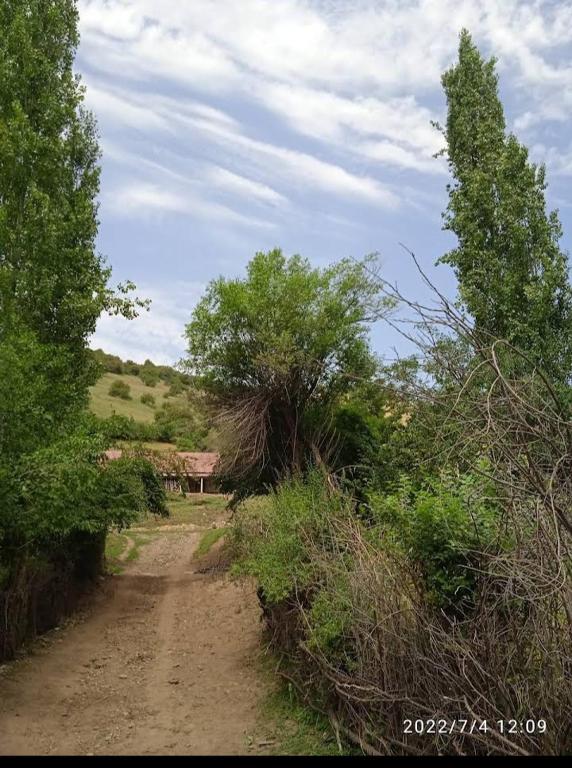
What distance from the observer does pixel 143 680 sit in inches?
445

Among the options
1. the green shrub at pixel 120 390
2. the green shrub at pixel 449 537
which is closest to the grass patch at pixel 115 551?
the green shrub at pixel 449 537

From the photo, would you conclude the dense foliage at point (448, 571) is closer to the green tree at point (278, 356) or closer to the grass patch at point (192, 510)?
the green tree at point (278, 356)

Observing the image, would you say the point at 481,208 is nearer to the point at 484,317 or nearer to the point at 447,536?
the point at 484,317

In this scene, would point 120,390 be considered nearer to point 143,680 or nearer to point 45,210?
point 45,210

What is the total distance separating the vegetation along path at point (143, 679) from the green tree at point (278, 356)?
4.19 metres

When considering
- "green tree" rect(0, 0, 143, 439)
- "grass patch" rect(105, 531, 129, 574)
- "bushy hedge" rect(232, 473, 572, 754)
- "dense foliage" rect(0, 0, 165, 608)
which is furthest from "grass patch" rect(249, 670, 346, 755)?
"grass patch" rect(105, 531, 129, 574)

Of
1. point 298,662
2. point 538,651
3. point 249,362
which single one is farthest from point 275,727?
point 249,362

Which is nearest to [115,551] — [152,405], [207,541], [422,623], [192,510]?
[207,541]

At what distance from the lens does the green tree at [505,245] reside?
53.0 feet

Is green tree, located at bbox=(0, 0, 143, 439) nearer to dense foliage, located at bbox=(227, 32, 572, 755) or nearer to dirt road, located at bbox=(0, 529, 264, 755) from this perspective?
dirt road, located at bbox=(0, 529, 264, 755)

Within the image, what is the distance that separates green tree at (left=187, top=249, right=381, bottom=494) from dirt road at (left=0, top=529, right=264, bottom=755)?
13.8 feet

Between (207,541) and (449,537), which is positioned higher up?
(449,537)

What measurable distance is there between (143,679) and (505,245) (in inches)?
554

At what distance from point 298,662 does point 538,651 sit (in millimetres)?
4825
